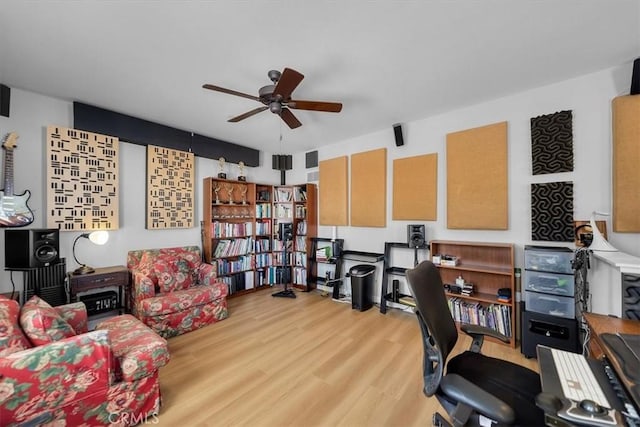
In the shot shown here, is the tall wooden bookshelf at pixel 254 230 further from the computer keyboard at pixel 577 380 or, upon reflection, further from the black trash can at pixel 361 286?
the computer keyboard at pixel 577 380

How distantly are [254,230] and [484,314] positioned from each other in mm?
3588

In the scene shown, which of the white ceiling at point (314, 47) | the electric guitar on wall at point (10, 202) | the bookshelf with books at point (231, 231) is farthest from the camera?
the bookshelf with books at point (231, 231)

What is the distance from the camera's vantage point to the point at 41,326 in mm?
1531

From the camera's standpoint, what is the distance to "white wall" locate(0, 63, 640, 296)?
235cm

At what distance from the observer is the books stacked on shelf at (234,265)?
161 inches

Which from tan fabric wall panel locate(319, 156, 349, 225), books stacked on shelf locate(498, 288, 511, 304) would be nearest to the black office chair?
books stacked on shelf locate(498, 288, 511, 304)

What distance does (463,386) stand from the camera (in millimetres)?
974

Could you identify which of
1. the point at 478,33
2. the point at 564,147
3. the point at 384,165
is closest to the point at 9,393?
the point at 478,33

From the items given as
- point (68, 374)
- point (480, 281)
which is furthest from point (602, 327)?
point (68, 374)

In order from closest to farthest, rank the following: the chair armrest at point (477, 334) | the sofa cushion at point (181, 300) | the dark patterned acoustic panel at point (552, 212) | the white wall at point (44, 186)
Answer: the chair armrest at point (477, 334) → the dark patterned acoustic panel at point (552, 212) → the white wall at point (44, 186) → the sofa cushion at point (181, 300)

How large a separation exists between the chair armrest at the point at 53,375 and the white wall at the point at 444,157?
6.71 feet

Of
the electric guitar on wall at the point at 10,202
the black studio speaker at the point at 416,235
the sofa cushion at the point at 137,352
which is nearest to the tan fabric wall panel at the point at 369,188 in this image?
the black studio speaker at the point at 416,235

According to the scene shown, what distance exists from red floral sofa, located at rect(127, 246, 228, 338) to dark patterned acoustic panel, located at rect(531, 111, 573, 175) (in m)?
3.91

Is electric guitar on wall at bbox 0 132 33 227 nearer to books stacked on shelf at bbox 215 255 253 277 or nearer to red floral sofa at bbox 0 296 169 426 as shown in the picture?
red floral sofa at bbox 0 296 169 426
